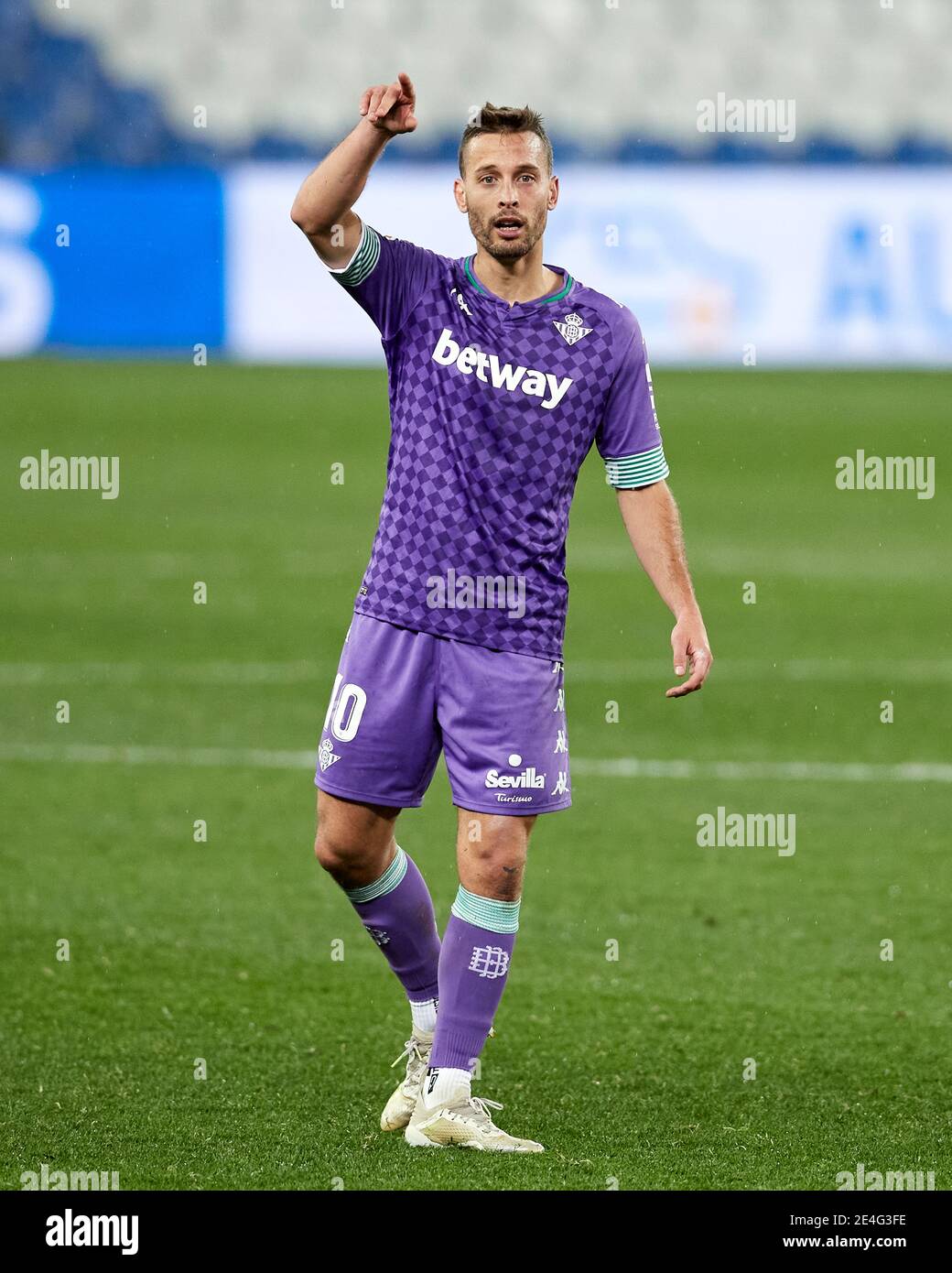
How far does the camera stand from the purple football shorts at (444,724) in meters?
4.55

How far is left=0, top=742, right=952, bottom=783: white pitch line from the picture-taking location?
28.9 ft

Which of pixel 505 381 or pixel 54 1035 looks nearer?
pixel 505 381

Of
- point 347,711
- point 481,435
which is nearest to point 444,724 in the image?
point 347,711

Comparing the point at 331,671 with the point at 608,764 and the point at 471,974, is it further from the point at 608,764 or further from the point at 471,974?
the point at 471,974

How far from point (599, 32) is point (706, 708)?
2654 centimetres

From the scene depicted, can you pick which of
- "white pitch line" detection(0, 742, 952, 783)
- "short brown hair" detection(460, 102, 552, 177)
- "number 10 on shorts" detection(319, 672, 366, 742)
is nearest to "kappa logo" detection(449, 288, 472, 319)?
"short brown hair" detection(460, 102, 552, 177)

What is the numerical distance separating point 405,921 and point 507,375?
1.34m

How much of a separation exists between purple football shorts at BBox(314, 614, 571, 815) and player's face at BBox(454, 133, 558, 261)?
0.91 metres

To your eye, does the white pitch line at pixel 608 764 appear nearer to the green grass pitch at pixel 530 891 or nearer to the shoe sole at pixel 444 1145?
the green grass pitch at pixel 530 891

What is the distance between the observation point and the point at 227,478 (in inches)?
751

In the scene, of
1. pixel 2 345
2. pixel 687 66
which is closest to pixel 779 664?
pixel 2 345

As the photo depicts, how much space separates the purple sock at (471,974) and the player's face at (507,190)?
1.48m

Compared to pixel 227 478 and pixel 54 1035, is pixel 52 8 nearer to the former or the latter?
pixel 227 478
